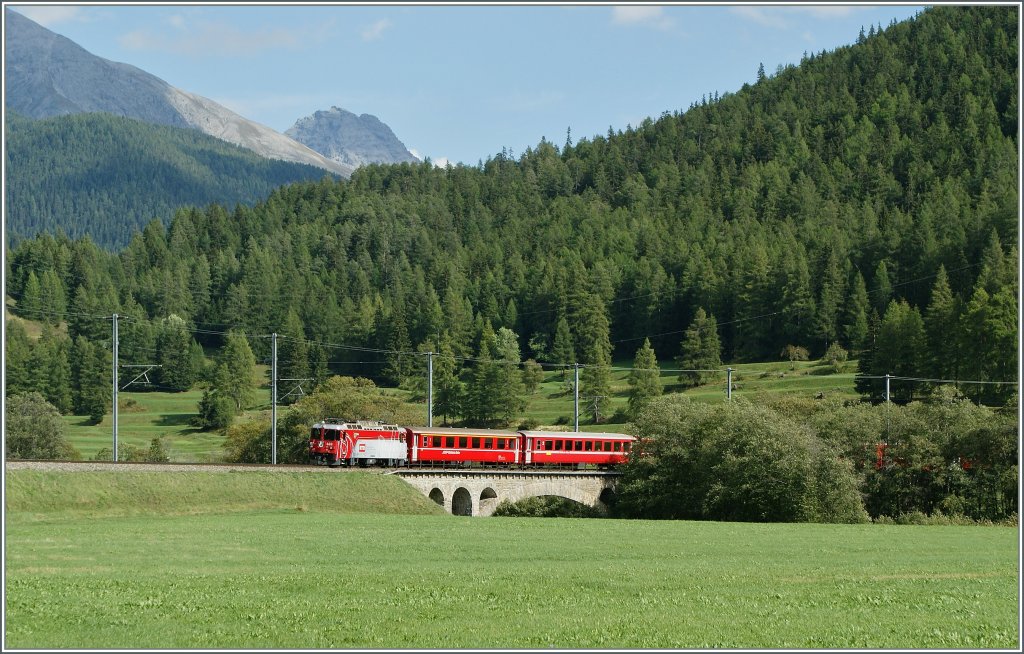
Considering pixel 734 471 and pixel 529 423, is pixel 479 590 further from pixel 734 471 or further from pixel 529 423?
pixel 529 423

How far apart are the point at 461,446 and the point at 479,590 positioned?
155 ft

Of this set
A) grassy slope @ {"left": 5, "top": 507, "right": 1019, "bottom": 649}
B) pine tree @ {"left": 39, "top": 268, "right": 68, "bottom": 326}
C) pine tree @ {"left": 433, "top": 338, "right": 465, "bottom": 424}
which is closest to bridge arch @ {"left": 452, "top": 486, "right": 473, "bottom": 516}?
grassy slope @ {"left": 5, "top": 507, "right": 1019, "bottom": 649}

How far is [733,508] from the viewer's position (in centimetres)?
6694

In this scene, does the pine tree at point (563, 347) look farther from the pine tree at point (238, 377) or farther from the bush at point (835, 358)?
the pine tree at point (238, 377)

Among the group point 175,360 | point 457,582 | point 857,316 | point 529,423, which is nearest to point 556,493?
point 457,582

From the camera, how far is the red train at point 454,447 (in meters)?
68.1

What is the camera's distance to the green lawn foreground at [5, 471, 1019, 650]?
19859 millimetres

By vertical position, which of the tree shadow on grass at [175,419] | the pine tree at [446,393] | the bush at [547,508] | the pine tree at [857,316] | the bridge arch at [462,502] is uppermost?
the pine tree at [857,316]

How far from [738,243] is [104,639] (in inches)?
6936

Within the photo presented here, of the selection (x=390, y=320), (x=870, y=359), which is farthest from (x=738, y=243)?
(x=870, y=359)

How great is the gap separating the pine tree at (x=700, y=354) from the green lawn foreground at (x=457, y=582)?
8414cm

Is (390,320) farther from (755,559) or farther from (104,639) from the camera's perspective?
(104,639)

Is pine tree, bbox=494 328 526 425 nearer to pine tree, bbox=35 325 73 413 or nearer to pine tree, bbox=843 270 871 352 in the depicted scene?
pine tree, bbox=843 270 871 352

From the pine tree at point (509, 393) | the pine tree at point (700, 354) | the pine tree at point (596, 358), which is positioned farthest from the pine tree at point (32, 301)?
the pine tree at point (700, 354)
